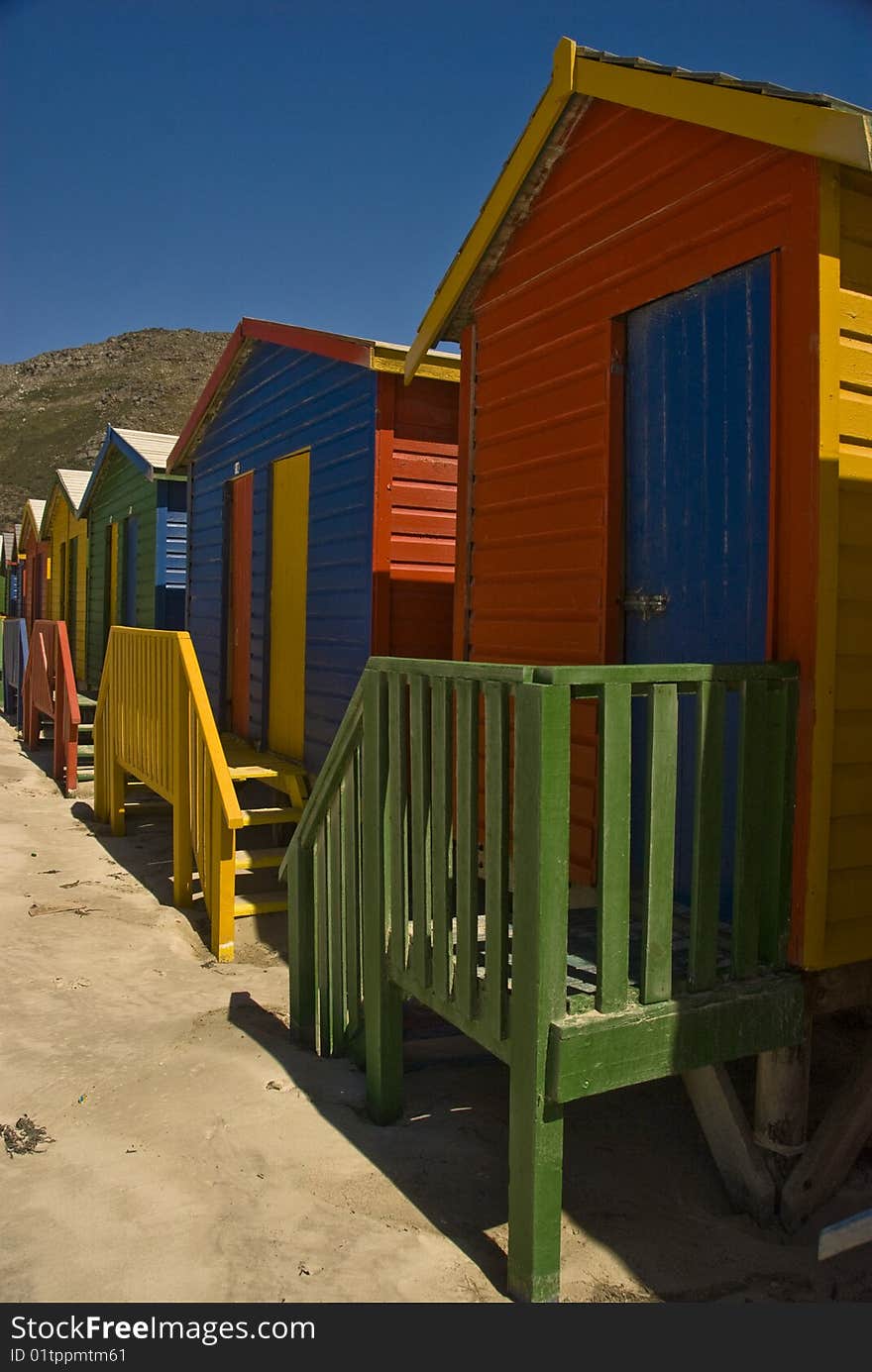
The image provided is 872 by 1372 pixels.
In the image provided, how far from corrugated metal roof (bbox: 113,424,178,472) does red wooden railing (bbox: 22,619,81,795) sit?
2209mm

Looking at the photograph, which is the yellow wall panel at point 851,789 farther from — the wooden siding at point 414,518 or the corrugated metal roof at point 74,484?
the corrugated metal roof at point 74,484

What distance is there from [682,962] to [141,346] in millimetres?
108685

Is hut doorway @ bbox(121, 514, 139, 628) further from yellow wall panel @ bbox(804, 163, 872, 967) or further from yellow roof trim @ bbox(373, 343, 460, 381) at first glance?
yellow wall panel @ bbox(804, 163, 872, 967)

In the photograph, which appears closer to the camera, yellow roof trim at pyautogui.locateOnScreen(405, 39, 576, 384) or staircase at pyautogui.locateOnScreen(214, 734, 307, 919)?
yellow roof trim at pyautogui.locateOnScreen(405, 39, 576, 384)

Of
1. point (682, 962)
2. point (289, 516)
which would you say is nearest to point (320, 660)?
point (289, 516)

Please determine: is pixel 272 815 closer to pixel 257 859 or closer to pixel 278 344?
pixel 257 859

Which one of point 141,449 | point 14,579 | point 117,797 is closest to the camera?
point 117,797

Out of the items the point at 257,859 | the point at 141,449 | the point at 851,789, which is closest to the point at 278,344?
the point at 257,859

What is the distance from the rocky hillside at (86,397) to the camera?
74.3 m

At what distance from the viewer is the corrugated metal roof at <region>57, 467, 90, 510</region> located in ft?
58.1

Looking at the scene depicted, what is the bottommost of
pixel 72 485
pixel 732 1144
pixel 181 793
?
pixel 732 1144

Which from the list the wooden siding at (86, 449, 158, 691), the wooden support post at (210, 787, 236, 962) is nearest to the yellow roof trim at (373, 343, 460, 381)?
the wooden support post at (210, 787, 236, 962)

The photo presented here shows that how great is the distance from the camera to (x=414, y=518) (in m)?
6.80

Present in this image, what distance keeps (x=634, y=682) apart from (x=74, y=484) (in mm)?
17169
